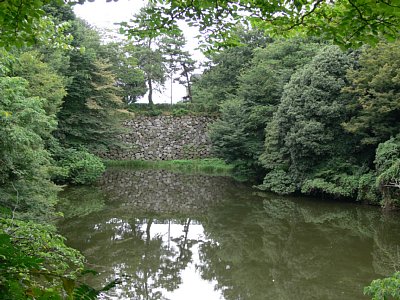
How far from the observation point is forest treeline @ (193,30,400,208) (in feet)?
38.2

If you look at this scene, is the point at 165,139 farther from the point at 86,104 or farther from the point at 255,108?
the point at 255,108

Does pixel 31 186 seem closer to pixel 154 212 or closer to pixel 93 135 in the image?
pixel 154 212

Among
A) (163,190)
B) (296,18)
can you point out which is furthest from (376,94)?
(296,18)

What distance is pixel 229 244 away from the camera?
8383mm

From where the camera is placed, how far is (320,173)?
13.2 meters

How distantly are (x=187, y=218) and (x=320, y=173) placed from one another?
17.4 feet

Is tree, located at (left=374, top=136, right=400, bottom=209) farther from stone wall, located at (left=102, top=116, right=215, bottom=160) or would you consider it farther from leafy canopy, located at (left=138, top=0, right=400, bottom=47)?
stone wall, located at (left=102, top=116, right=215, bottom=160)

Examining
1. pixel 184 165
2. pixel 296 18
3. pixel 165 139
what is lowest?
pixel 184 165

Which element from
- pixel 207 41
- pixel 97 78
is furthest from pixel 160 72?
pixel 207 41

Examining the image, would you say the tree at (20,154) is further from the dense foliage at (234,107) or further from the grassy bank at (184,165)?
the grassy bank at (184,165)

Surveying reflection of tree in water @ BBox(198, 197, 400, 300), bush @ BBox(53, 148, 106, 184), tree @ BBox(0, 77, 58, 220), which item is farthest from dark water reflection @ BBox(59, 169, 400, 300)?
tree @ BBox(0, 77, 58, 220)

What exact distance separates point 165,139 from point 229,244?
16527 millimetres

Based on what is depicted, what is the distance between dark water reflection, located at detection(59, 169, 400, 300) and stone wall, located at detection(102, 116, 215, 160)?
9072 mm

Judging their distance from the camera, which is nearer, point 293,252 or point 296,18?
point 296,18
